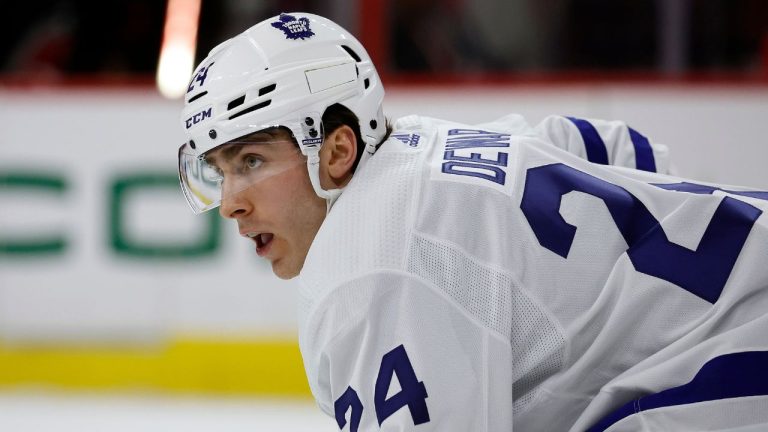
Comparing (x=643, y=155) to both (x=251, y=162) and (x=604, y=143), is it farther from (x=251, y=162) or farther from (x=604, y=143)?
(x=251, y=162)

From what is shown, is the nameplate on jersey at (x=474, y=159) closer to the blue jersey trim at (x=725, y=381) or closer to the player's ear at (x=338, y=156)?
the player's ear at (x=338, y=156)

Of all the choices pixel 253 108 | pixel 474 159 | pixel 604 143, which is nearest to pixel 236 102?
pixel 253 108

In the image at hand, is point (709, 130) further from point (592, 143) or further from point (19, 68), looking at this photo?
point (19, 68)

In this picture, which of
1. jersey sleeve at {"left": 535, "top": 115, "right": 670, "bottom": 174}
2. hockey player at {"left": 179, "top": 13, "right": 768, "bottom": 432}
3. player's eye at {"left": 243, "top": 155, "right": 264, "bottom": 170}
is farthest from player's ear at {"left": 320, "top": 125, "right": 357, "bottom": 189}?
jersey sleeve at {"left": 535, "top": 115, "right": 670, "bottom": 174}

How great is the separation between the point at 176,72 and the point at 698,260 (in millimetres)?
3137

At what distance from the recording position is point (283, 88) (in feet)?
5.47

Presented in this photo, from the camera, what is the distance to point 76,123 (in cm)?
416

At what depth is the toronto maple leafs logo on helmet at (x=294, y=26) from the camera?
5.70 feet

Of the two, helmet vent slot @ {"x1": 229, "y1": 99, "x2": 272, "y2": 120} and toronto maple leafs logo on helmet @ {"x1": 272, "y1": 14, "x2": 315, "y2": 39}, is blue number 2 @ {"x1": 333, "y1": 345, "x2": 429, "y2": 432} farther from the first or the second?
toronto maple leafs logo on helmet @ {"x1": 272, "y1": 14, "x2": 315, "y2": 39}

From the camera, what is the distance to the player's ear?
5.62 ft

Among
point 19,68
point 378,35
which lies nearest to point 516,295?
point 378,35

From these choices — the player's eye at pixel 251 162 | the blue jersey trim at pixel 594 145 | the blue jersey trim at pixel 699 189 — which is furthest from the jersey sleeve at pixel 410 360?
the blue jersey trim at pixel 594 145

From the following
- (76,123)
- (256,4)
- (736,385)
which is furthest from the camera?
(256,4)

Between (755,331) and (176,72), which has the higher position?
(176,72)
